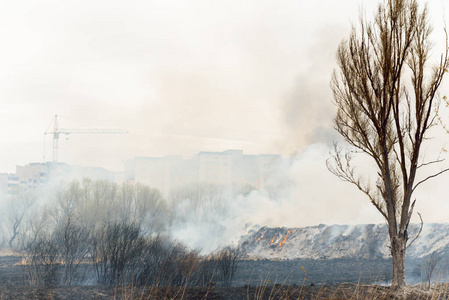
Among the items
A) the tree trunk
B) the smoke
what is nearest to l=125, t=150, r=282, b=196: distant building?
the smoke

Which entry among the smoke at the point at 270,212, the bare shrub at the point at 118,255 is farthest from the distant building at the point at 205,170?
the bare shrub at the point at 118,255

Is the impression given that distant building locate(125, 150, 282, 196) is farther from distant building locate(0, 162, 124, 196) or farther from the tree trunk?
the tree trunk

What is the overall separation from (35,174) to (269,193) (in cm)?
4109

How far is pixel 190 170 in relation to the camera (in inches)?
1837

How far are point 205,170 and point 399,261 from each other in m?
38.8

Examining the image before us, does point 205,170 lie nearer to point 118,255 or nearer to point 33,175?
point 33,175

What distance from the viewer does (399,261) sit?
9664 mm

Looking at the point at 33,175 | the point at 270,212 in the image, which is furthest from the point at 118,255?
the point at 33,175

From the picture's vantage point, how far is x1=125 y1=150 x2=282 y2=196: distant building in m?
45.6

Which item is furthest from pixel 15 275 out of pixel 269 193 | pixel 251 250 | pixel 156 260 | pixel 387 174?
pixel 269 193

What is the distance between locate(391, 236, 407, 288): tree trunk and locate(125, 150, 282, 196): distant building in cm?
3353

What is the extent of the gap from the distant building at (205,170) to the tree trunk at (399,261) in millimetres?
33534

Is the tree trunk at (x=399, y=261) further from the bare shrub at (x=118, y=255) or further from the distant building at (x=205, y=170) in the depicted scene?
the distant building at (x=205, y=170)

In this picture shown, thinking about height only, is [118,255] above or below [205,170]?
below
